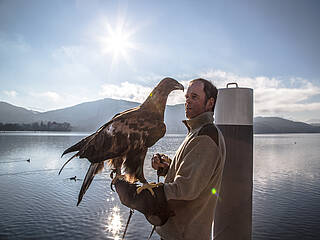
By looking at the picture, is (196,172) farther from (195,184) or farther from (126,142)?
(126,142)

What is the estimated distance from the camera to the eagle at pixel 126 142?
2.38 m

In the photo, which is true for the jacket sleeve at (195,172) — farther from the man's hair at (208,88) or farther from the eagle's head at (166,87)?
the eagle's head at (166,87)

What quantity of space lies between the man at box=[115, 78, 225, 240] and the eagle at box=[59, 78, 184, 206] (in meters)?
0.45

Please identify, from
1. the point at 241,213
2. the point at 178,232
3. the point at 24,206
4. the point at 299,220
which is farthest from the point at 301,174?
the point at 178,232

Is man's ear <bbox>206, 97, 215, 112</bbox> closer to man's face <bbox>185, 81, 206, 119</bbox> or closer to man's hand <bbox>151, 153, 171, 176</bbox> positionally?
man's face <bbox>185, 81, 206, 119</bbox>

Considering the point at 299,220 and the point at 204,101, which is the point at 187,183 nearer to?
the point at 204,101

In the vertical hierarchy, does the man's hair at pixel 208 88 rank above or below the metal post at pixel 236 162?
above

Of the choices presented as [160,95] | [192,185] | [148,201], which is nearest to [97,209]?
[160,95]

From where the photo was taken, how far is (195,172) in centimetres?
165

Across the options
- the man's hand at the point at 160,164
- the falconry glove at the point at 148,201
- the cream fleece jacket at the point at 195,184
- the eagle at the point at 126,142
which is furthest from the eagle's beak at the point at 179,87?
the falconry glove at the point at 148,201

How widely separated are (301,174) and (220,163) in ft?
112

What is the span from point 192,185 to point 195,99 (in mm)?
664

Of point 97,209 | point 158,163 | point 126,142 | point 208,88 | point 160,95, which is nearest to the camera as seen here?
point 208,88

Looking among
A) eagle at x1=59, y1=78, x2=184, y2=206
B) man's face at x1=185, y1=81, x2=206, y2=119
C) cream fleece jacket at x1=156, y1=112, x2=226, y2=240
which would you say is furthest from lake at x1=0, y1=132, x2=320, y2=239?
man's face at x1=185, y1=81, x2=206, y2=119
